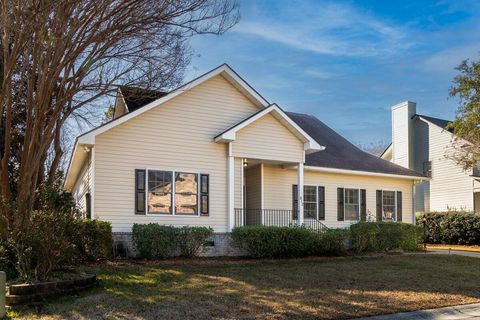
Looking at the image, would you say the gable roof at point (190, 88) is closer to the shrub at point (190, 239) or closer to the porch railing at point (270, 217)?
the shrub at point (190, 239)

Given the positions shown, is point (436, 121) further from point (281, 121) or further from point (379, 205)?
point (281, 121)

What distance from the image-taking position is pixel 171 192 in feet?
55.4

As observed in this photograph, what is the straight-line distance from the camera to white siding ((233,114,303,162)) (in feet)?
59.0

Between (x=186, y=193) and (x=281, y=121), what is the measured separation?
14.5 ft

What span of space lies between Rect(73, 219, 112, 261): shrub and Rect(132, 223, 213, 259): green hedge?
986 mm

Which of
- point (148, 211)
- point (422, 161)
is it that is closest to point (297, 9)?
point (148, 211)

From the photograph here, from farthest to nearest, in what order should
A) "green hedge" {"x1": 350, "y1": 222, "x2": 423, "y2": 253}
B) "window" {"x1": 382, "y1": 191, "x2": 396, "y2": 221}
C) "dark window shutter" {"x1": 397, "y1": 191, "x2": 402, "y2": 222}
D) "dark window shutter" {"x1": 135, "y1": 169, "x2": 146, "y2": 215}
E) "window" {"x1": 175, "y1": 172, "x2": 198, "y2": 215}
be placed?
1. "dark window shutter" {"x1": 397, "y1": 191, "x2": 402, "y2": 222}
2. "window" {"x1": 382, "y1": 191, "x2": 396, "y2": 221}
3. "green hedge" {"x1": 350, "y1": 222, "x2": 423, "y2": 253}
4. "window" {"x1": 175, "y1": 172, "x2": 198, "y2": 215}
5. "dark window shutter" {"x1": 135, "y1": 169, "x2": 146, "y2": 215}

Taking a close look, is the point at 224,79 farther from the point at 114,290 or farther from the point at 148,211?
the point at 114,290

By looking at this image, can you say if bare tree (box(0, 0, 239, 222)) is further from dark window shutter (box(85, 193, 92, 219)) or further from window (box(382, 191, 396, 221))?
window (box(382, 191, 396, 221))

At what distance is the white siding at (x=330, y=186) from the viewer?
2003cm

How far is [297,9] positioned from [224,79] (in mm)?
5984

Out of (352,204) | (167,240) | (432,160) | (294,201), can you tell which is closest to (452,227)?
(432,160)

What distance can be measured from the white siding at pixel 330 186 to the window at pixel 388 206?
29 centimetres

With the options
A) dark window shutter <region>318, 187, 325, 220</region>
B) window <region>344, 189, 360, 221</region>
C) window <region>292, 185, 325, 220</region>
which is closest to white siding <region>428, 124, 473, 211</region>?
window <region>344, 189, 360, 221</region>
